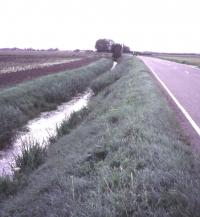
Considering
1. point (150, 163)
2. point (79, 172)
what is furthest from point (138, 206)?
point (79, 172)

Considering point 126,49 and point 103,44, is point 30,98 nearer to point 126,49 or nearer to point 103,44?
point 103,44

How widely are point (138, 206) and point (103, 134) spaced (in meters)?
3.70

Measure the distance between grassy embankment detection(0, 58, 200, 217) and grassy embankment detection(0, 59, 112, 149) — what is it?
4.56 meters

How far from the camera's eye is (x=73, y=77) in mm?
23766

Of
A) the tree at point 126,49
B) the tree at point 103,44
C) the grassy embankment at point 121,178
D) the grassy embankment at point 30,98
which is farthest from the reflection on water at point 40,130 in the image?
the tree at point 126,49

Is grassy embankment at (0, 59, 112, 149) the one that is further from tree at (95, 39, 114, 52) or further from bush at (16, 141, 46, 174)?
tree at (95, 39, 114, 52)

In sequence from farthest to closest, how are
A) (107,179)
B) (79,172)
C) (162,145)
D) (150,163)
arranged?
(162,145), (79,172), (150,163), (107,179)

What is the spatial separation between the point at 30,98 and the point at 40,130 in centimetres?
357

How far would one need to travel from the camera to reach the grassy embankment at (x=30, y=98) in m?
12.3

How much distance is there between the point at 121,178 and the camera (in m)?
4.83

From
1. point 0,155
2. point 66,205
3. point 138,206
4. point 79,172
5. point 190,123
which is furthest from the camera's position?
point 0,155

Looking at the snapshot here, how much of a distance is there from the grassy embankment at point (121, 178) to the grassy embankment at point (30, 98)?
14.9 feet

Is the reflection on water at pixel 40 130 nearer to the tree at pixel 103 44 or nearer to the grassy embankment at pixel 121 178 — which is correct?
the grassy embankment at pixel 121 178

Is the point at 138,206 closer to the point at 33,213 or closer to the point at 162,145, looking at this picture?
the point at 33,213
